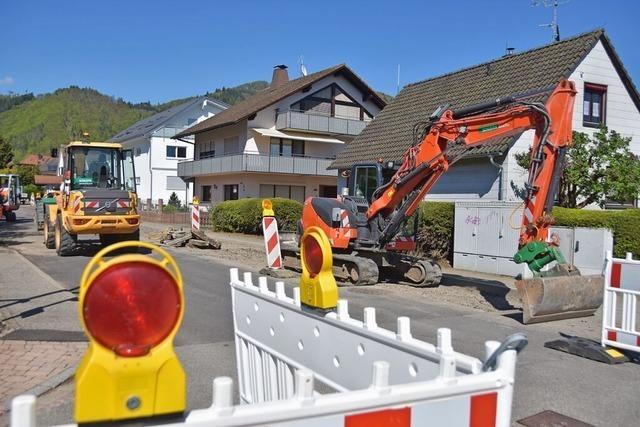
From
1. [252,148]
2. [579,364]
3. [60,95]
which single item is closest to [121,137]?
[252,148]

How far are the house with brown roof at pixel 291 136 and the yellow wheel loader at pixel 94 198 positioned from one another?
2061cm

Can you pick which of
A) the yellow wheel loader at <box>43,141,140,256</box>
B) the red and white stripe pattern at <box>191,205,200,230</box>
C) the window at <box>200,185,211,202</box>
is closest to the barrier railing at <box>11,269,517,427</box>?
the yellow wheel loader at <box>43,141,140,256</box>

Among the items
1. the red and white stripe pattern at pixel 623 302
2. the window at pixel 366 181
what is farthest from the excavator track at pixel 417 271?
the red and white stripe pattern at pixel 623 302

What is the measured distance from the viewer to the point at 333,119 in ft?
135

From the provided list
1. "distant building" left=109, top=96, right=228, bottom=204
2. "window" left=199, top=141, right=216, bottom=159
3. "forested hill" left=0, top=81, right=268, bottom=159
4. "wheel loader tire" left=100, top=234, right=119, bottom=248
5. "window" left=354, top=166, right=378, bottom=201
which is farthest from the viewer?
"forested hill" left=0, top=81, right=268, bottom=159

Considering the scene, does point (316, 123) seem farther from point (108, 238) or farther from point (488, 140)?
point (488, 140)

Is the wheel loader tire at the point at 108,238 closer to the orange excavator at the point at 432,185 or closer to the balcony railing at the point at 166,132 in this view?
the orange excavator at the point at 432,185

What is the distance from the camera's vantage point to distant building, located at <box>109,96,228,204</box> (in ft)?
180

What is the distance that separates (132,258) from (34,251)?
18.6 m

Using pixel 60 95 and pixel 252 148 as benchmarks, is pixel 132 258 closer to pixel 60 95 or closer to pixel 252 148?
pixel 252 148

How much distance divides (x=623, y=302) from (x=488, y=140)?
5016 mm

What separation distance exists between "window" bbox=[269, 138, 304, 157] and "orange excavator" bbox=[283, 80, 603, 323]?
26291 mm

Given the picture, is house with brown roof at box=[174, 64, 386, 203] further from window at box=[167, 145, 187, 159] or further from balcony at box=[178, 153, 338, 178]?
window at box=[167, 145, 187, 159]

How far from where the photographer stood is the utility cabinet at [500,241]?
1383 cm
